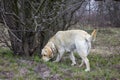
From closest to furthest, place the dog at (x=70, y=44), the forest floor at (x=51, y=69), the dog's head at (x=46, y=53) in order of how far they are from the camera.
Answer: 1. the forest floor at (x=51, y=69)
2. the dog at (x=70, y=44)
3. the dog's head at (x=46, y=53)

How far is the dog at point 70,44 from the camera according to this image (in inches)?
366

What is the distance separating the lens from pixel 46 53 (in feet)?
32.3

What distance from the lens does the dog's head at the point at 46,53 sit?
9.84 meters

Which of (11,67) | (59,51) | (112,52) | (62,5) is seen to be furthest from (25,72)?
(112,52)

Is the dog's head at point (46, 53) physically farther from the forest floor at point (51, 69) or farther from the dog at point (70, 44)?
the forest floor at point (51, 69)

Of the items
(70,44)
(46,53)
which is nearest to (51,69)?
(46,53)

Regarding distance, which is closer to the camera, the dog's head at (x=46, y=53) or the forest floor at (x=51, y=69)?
the forest floor at (x=51, y=69)

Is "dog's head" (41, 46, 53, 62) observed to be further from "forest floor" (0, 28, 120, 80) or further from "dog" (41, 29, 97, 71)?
"forest floor" (0, 28, 120, 80)

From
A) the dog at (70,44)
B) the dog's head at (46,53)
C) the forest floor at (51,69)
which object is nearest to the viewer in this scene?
the forest floor at (51,69)

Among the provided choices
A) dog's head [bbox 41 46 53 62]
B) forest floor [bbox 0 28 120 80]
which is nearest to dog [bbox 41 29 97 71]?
dog's head [bbox 41 46 53 62]

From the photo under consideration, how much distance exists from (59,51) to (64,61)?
2.07 ft

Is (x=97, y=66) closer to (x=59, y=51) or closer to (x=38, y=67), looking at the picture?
(x=59, y=51)

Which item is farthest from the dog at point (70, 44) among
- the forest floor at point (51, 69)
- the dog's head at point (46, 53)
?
the forest floor at point (51, 69)

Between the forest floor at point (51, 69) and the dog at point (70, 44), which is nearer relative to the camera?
the forest floor at point (51, 69)
